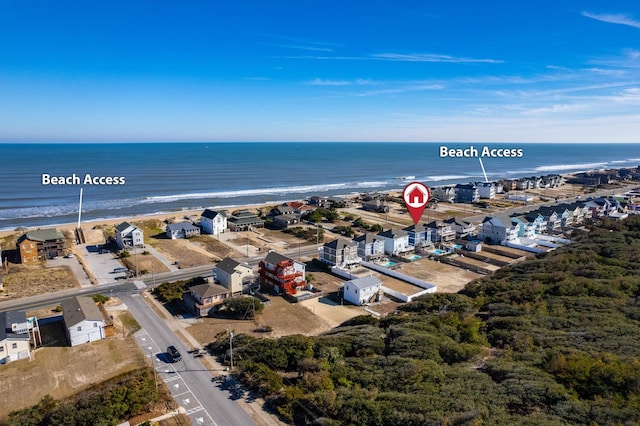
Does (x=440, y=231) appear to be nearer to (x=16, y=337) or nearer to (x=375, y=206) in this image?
(x=375, y=206)

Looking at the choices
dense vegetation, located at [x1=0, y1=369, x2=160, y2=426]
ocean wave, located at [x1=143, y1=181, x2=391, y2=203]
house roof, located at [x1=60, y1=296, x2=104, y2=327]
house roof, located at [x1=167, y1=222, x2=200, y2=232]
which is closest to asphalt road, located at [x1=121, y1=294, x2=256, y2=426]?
dense vegetation, located at [x1=0, y1=369, x2=160, y2=426]

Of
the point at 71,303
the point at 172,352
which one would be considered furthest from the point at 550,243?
the point at 71,303

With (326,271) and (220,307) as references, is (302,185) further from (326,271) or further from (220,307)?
(220,307)

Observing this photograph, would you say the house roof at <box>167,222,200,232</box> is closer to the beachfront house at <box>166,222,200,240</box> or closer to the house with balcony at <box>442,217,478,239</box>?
the beachfront house at <box>166,222,200,240</box>

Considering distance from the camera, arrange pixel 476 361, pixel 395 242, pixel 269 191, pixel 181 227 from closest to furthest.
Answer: pixel 476 361 → pixel 395 242 → pixel 181 227 → pixel 269 191

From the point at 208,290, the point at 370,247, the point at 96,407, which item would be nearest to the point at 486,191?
the point at 370,247
